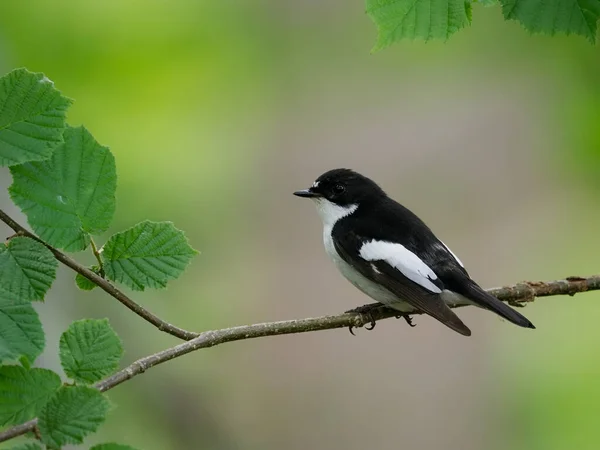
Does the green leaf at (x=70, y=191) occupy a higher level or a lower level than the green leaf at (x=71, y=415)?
higher

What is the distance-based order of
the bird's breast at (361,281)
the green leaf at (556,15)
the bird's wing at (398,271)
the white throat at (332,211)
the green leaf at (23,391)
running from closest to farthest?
the green leaf at (23,391) < the green leaf at (556,15) < the bird's wing at (398,271) < the bird's breast at (361,281) < the white throat at (332,211)

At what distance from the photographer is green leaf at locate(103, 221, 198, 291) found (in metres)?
1.83

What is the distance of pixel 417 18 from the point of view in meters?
2.10

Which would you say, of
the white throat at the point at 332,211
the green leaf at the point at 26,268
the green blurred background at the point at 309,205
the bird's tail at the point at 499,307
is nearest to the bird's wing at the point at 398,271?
the bird's tail at the point at 499,307

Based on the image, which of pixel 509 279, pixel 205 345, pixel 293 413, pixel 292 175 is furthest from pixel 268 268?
pixel 205 345

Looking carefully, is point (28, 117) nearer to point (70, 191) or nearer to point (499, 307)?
point (70, 191)

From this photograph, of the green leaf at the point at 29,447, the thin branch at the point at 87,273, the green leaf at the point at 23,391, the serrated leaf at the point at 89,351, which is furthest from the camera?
the thin branch at the point at 87,273

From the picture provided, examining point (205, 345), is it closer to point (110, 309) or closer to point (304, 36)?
point (110, 309)

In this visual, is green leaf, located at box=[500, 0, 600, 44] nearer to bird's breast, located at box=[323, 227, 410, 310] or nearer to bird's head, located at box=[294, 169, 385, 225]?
bird's breast, located at box=[323, 227, 410, 310]

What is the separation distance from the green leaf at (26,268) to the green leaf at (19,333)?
0.06m

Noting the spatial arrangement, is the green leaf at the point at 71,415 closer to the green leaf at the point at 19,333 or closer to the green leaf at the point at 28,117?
the green leaf at the point at 19,333

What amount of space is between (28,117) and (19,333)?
0.49 m

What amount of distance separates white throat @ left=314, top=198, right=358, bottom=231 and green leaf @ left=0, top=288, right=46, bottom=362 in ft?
8.81

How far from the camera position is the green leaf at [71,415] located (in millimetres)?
1309
